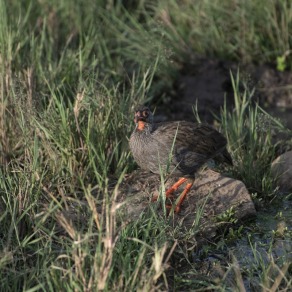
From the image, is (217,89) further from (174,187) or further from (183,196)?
(183,196)

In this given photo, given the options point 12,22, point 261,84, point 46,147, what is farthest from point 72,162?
point 261,84

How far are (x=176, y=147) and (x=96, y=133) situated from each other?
0.75 m

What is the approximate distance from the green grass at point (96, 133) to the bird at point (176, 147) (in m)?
0.32

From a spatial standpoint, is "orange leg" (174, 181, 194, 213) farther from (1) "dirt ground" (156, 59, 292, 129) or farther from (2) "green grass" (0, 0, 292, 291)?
(1) "dirt ground" (156, 59, 292, 129)

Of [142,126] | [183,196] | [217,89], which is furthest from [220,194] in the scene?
[217,89]

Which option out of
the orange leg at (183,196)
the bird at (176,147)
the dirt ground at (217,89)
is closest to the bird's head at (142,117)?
the bird at (176,147)

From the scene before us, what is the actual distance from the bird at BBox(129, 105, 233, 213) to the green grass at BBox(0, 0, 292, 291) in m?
0.32

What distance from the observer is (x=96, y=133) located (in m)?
6.88

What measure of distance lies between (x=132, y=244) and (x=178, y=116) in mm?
3885

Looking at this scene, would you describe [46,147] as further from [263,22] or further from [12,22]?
[263,22]

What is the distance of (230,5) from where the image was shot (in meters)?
9.41

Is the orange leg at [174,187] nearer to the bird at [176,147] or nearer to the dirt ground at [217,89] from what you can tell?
the bird at [176,147]

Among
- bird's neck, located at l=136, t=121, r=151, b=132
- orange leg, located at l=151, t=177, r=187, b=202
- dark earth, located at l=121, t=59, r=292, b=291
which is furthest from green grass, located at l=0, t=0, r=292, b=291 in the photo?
orange leg, located at l=151, t=177, r=187, b=202

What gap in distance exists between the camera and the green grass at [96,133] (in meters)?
4.80
